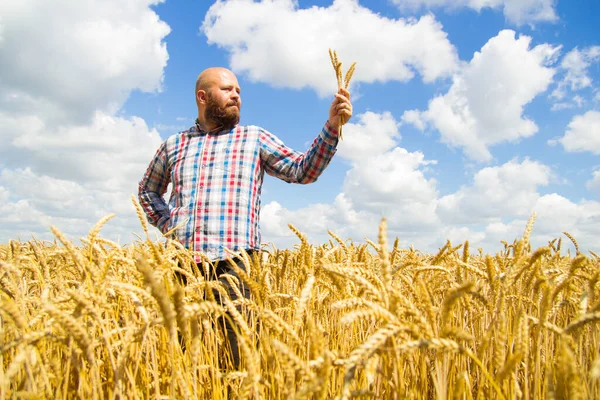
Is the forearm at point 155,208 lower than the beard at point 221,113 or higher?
lower

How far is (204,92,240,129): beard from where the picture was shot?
13.1ft

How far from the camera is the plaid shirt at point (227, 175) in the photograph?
359 centimetres

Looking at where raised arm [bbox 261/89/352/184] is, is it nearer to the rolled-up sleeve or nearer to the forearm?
the rolled-up sleeve

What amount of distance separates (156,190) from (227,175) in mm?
1212

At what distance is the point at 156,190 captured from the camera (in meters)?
4.53

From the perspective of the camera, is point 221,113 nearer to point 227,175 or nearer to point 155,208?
point 227,175

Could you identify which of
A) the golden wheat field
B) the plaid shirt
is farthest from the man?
the golden wheat field

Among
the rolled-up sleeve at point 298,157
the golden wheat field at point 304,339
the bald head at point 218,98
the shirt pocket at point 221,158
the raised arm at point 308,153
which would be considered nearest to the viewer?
the golden wheat field at point 304,339

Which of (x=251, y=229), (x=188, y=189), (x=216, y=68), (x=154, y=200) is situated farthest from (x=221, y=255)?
(x=216, y=68)

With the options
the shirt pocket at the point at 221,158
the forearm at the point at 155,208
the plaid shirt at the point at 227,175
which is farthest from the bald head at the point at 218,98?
the forearm at the point at 155,208

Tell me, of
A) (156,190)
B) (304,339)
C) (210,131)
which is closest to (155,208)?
(156,190)

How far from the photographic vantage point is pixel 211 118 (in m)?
4.05

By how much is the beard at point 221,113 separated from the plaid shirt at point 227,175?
100mm

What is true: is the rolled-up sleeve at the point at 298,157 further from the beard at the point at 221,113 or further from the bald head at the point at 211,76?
the bald head at the point at 211,76
